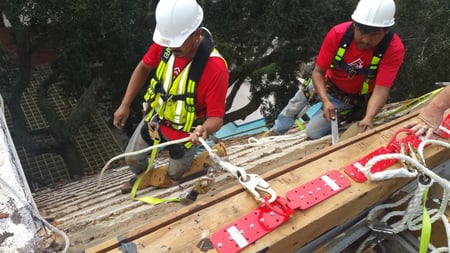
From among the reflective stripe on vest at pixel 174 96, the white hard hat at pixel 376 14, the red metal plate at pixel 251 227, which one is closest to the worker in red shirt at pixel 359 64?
the white hard hat at pixel 376 14

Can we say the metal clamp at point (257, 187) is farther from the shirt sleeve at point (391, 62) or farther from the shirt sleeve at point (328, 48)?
the shirt sleeve at point (328, 48)

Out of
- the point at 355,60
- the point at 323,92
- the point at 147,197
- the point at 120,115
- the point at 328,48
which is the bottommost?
the point at 147,197

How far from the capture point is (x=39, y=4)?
7.79 m

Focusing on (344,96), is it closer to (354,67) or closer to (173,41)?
(354,67)

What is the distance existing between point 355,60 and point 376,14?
568 millimetres

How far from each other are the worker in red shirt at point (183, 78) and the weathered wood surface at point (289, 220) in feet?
3.98

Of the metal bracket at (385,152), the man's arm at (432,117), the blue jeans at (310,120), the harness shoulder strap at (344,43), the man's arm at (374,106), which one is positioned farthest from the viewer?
the blue jeans at (310,120)

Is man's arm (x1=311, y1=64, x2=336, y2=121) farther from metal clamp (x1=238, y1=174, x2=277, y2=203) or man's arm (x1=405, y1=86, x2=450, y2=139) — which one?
metal clamp (x1=238, y1=174, x2=277, y2=203)

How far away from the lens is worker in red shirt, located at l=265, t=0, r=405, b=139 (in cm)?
416

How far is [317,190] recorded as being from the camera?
2018 millimetres

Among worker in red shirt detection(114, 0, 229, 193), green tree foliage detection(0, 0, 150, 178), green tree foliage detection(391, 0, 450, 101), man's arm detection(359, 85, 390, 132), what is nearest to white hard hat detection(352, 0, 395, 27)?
man's arm detection(359, 85, 390, 132)

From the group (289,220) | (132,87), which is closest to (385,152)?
(289,220)

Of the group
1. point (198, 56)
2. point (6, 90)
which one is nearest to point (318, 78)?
point (198, 56)

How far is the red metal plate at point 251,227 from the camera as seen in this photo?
174 cm
